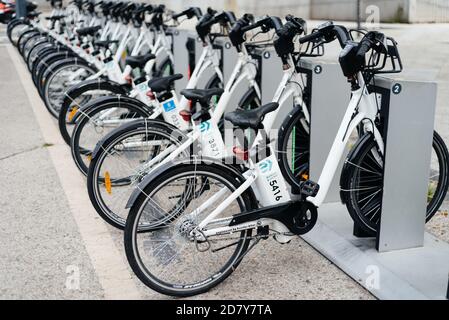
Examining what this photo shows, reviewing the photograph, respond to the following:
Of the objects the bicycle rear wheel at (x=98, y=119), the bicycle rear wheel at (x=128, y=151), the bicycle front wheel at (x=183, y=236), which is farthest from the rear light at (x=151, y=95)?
the bicycle front wheel at (x=183, y=236)

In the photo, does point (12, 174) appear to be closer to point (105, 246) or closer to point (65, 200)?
point (65, 200)

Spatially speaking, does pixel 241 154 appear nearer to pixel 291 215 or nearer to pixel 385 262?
pixel 291 215

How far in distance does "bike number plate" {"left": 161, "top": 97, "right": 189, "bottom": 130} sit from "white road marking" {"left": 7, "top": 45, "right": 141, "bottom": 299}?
2.92 ft

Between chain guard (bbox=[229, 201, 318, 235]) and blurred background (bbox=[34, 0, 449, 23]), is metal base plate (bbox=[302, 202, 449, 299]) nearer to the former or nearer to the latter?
chain guard (bbox=[229, 201, 318, 235])

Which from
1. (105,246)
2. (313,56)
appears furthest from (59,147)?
(313,56)

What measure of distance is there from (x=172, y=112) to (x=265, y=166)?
1445mm

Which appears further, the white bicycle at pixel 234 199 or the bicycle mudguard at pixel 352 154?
the bicycle mudguard at pixel 352 154

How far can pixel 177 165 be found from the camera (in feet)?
10.5

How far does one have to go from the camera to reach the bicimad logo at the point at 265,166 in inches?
133

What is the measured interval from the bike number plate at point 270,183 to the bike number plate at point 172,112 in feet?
4.52

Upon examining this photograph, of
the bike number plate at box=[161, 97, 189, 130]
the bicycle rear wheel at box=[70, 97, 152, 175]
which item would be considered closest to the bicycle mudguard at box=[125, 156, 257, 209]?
the bike number plate at box=[161, 97, 189, 130]

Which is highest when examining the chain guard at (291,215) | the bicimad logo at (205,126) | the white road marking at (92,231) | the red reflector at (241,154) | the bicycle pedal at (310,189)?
the bicimad logo at (205,126)

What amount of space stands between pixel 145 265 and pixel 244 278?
567mm

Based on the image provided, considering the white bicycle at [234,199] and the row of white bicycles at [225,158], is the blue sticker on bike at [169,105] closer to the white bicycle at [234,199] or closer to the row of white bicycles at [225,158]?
the row of white bicycles at [225,158]
